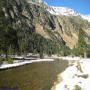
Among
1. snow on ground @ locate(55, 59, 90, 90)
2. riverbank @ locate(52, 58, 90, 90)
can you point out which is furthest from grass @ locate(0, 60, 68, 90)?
snow on ground @ locate(55, 59, 90, 90)

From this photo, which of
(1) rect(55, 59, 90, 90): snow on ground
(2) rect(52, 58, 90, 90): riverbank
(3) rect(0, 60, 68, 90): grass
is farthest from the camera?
(3) rect(0, 60, 68, 90): grass

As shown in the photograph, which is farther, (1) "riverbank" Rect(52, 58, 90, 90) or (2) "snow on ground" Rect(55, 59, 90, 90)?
(2) "snow on ground" Rect(55, 59, 90, 90)

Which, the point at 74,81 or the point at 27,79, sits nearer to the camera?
the point at 74,81

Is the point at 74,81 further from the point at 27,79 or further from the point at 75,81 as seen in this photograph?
the point at 27,79

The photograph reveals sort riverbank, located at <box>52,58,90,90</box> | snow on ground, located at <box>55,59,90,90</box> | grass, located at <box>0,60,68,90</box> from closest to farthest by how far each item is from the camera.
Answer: riverbank, located at <box>52,58,90,90</box>
snow on ground, located at <box>55,59,90,90</box>
grass, located at <box>0,60,68,90</box>

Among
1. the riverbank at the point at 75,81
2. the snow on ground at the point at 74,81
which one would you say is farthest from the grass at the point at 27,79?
the snow on ground at the point at 74,81

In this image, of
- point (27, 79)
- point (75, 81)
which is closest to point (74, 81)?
point (75, 81)

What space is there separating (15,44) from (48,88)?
80.2 m

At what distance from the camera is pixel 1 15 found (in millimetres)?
74875

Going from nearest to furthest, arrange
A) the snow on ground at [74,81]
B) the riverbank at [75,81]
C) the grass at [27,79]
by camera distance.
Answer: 1. the riverbank at [75,81]
2. the snow on ground at [74,81]
3. the grass at [27,79]

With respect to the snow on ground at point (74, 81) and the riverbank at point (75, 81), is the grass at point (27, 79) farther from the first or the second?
the snow on ground at point (74, 81)

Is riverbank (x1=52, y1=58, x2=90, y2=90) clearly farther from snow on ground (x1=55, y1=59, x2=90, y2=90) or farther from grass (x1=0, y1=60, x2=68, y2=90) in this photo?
grass (x1=0, y1=60, x2=68, y2=90)

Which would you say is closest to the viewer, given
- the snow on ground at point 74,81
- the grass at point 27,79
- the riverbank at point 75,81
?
the riverbank at point 75,81

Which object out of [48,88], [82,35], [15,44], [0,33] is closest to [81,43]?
[82,35]
